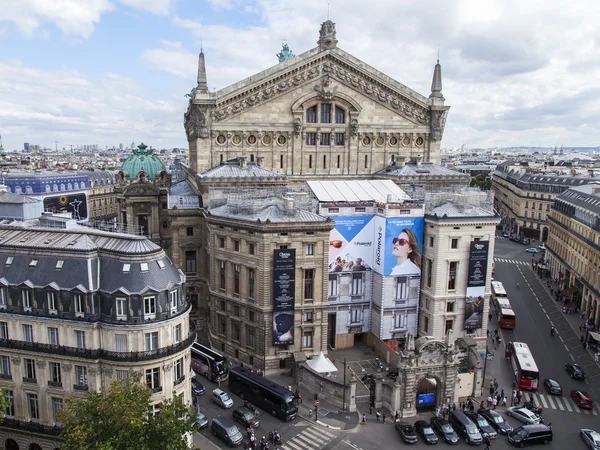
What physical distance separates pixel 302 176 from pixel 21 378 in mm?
47109

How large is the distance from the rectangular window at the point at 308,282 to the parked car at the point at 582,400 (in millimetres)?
31425

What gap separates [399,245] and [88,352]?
39037 millimetres

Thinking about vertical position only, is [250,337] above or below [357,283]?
below

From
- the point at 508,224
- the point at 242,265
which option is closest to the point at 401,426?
the point at 242,265

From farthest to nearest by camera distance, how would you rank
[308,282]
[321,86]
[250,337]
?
[321,86] < [250,337] < [308,282]

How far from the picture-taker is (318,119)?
3177 inches

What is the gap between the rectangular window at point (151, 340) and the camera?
44.6 m

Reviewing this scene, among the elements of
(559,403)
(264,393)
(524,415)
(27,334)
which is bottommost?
(559,403)

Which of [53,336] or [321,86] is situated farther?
[321,86]

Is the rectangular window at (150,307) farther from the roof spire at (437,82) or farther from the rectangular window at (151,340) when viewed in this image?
the roof spire at (437,82)

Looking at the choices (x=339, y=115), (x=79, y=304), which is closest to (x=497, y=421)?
(x=79, y=304)

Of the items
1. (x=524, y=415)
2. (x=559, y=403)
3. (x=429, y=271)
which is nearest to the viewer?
(x=524, y=415)

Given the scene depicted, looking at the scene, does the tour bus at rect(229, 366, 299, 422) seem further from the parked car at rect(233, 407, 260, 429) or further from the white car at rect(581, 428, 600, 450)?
the white car at rect(581, 428, 600, 450)

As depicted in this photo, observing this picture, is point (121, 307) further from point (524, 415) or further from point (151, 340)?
point (524, 415)
